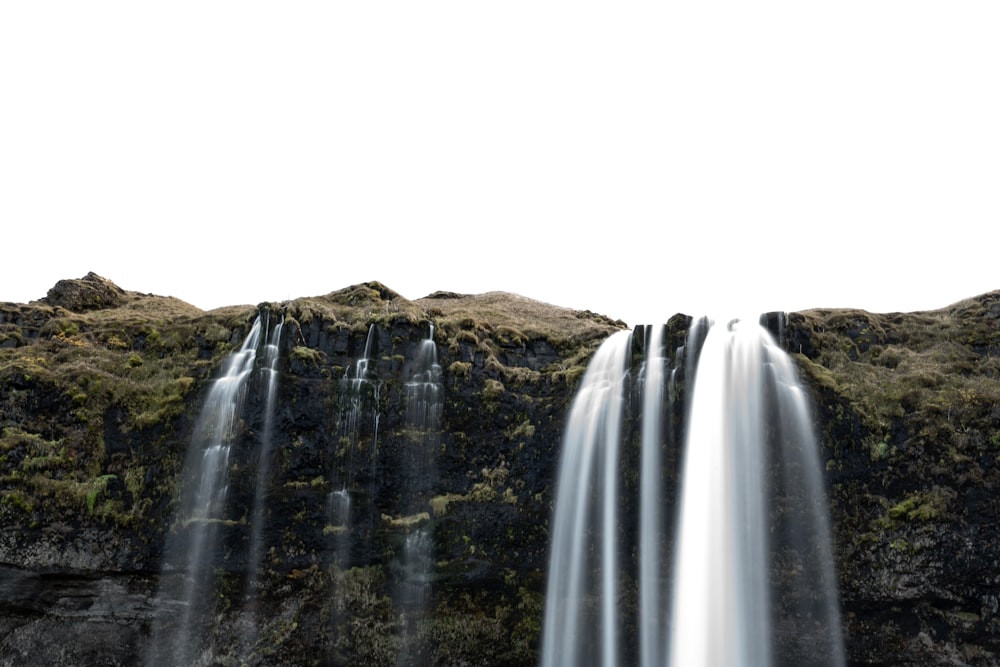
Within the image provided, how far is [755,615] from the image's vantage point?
60.3ft

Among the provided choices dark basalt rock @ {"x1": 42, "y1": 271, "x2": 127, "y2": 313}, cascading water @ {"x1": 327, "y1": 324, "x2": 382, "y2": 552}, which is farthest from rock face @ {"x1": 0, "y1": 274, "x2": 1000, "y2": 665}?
dark basalt rock @ {"x1": 42, "y1": 271, "x2": 127, "y2": 313}

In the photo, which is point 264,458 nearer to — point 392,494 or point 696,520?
point 392,494

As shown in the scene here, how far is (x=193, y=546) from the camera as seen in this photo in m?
20.9

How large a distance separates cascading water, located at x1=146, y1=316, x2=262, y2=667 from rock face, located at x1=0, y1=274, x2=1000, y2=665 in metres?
0.16

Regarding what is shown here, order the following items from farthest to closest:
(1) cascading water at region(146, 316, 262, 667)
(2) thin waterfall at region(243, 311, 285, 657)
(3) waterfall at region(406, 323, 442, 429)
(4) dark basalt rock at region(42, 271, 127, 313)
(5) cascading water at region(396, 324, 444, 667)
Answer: (4) dark basalt rock at region(42, 271, 127, 313), (3) waterfall at region(406, 323, 442, 429), (5) cascading water at region(396, 324, 444, 667), (2) thin waterfall at region(243, 311, 285, 657), (1) cascading water at region(146, 316, 262, 667)

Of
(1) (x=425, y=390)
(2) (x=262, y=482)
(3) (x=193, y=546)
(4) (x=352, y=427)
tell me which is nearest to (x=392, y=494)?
(4) (x=352, y=427)

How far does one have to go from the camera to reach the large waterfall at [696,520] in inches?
728

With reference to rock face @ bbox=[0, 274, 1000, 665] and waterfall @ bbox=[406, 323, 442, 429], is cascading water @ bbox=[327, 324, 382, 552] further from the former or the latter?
waterfall @ bbox=[406, 323, 442, 429]

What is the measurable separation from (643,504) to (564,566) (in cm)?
282

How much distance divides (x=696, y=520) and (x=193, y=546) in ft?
45.5

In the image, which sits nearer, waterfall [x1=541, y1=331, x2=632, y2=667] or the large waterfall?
the large waterfall

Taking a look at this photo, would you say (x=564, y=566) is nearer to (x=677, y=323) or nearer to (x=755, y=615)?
(x=755, y=615)

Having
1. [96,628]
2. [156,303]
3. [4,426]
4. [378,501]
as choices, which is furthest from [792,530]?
[156,303]

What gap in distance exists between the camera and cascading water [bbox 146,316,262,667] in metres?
20.7
